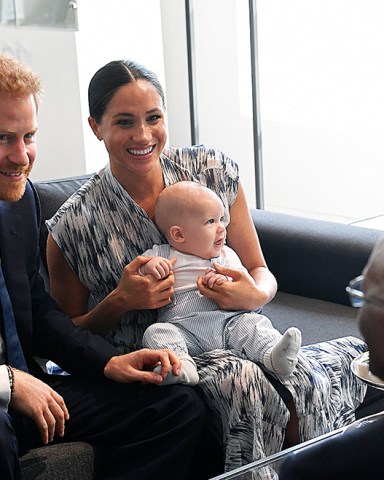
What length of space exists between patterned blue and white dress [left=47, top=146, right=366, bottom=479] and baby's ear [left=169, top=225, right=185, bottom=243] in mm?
85

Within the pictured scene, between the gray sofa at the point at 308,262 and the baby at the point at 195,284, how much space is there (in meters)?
0.48

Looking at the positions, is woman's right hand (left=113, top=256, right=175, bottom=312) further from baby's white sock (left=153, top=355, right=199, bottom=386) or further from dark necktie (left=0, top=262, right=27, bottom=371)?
dark necktie (left=0, top=262, right=27, bottom=371)

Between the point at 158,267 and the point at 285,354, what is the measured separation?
387 millimetres

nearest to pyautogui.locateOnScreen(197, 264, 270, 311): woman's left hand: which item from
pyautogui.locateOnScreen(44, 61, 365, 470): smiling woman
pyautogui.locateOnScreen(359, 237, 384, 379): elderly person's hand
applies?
pyautogui.locateOnScreen(44, 61, 365, 470): smiling woman

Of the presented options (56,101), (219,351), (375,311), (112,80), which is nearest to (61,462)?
(219,351)

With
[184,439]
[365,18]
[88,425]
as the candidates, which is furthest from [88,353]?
[365,18]

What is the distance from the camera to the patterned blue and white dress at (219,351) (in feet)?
6.95

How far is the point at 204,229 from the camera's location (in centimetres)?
230

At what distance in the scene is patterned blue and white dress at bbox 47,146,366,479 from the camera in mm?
2119

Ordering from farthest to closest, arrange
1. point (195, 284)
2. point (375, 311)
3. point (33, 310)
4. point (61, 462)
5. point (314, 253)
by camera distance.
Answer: point (314, 253) < point (195, 284) < point (33, 310) < point (61, 462) < point (375, 311)

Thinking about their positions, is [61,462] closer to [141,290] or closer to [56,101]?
[141,290]

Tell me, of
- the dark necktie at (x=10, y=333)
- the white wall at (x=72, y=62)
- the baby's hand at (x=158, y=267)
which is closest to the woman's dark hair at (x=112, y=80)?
the baby's hand at (x=158, y=267)

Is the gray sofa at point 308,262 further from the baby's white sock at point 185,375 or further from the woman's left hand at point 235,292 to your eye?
the baby's white sock at point 185,375

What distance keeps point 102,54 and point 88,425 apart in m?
3.39
